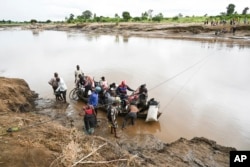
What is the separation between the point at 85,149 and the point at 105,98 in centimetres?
584

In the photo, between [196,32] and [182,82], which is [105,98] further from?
[196,32]

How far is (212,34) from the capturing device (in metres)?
48.9

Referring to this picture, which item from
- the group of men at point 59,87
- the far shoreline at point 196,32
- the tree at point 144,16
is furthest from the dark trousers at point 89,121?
the tree at point 144,16

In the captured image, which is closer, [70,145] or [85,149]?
[70,145]

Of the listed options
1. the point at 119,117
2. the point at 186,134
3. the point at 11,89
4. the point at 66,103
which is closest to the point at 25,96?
the point at 11,89

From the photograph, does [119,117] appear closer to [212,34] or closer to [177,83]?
[177,83]

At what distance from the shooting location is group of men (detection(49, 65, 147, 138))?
9.91 meters

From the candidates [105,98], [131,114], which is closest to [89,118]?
[131,114]

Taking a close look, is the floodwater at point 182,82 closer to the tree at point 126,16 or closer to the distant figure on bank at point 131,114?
the distant figure on bank at point 131,114

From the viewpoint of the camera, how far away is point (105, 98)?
40.5 ft

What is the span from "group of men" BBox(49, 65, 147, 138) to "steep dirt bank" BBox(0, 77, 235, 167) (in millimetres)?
720

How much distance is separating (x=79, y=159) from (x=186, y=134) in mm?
5996

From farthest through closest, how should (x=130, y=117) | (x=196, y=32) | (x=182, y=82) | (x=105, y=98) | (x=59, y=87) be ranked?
1. (x=196, y=32)
2. (x=182, y=82)
3. (x=59, y=87)
4. (x=105, y=98)
5. (x=130, y=117)

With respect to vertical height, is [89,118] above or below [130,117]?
above
